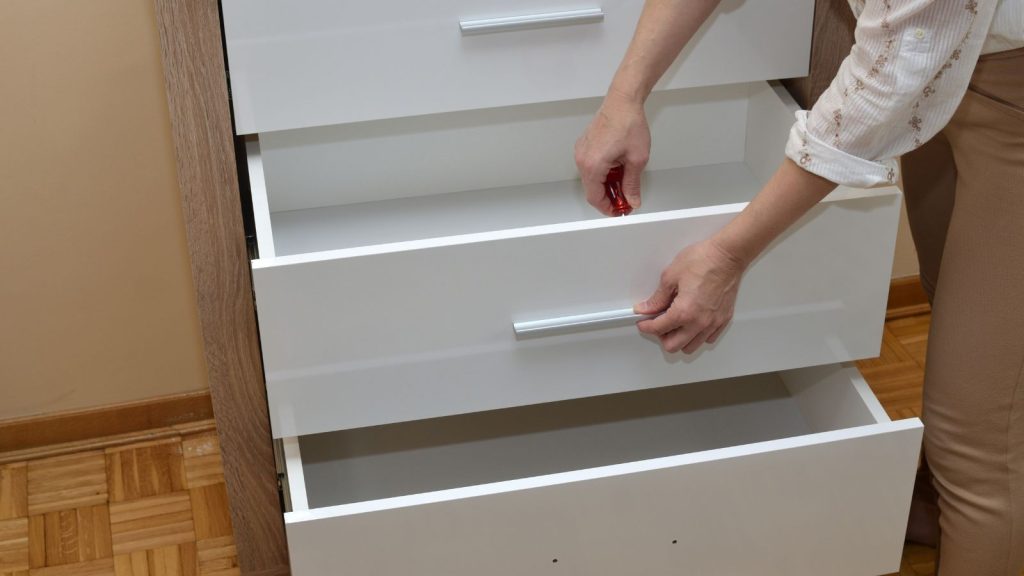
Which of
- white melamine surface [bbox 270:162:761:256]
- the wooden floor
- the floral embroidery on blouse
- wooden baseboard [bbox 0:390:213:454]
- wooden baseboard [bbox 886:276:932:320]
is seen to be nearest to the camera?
the floral embroidery on blouse

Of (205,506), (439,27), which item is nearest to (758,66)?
(439,27)

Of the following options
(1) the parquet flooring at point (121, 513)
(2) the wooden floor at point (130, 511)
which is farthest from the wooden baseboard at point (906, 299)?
(1) the parquet flooring at point (121, 513)

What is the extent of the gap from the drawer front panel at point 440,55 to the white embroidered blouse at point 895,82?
0.85ft

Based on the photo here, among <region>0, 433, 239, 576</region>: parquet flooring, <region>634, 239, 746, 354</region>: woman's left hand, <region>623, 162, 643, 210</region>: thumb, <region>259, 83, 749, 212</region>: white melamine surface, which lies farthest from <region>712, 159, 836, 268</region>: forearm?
<region>0, 433, 239, 576</region>: parquet flooring

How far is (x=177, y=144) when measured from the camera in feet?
3.47

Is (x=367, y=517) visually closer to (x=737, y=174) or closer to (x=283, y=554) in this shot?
(x=283, y=554)

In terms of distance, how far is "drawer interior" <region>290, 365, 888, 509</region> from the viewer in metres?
1.32

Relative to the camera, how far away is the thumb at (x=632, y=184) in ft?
3.58

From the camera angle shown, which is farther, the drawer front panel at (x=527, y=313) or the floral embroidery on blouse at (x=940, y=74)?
the drawer front panel at (x=527, y=313)

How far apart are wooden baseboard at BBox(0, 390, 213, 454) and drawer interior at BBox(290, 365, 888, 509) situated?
0.33 m

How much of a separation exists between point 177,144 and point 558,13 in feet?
1.25

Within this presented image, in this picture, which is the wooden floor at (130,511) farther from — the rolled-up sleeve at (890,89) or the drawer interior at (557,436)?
the rolled-up sleeve at (890,89)

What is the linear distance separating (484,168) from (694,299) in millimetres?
410

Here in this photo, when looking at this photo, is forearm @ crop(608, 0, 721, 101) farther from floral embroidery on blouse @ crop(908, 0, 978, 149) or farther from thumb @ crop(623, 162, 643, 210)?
floral embroidery on blouse @ crop(908, 0, 978, 149)
